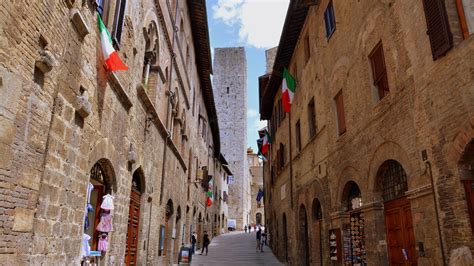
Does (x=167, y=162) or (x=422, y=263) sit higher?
(x=167, y=162)

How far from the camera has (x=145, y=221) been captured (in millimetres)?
10070

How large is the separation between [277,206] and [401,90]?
14.2 meters

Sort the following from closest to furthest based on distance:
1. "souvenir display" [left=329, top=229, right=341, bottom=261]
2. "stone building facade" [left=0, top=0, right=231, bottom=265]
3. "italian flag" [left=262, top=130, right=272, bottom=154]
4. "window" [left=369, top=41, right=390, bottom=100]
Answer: "stone building facade" [left=0, top=0, right=231, bottom=265] → "window" [left=369, top=41, right=390, bottom=100] → "souvenir display" [left=329, top=229, right=341, bottom=261] → "italian flag" [left=262, top=130, right=272, bottom=154]

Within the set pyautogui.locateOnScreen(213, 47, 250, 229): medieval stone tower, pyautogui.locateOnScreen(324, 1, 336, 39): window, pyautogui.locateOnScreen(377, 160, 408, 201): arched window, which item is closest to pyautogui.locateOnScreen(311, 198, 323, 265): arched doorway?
pyautogui.locateOnScreen(377, 160, 408, 201): arched window

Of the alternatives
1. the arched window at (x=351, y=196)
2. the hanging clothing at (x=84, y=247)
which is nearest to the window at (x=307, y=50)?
the arched window at (x=351, y=196)

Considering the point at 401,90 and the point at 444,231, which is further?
the point at 401,90

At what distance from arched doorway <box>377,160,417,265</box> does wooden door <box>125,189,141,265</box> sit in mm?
5766

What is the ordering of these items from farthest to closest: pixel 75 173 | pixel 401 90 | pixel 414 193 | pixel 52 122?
pixel 401 90, pixel 414 193, pixel 75 173, pixel 52 122

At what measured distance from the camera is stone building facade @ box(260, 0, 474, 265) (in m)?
5.04

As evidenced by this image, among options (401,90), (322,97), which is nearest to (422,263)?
(401,90)

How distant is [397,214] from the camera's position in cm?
691

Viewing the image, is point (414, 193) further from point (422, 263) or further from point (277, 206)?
point (277, 206)

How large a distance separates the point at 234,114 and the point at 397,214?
129 ft

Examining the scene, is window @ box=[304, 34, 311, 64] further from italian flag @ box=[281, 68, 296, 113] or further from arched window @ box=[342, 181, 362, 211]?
arched window @ box=[342, 181, 362, 211]
